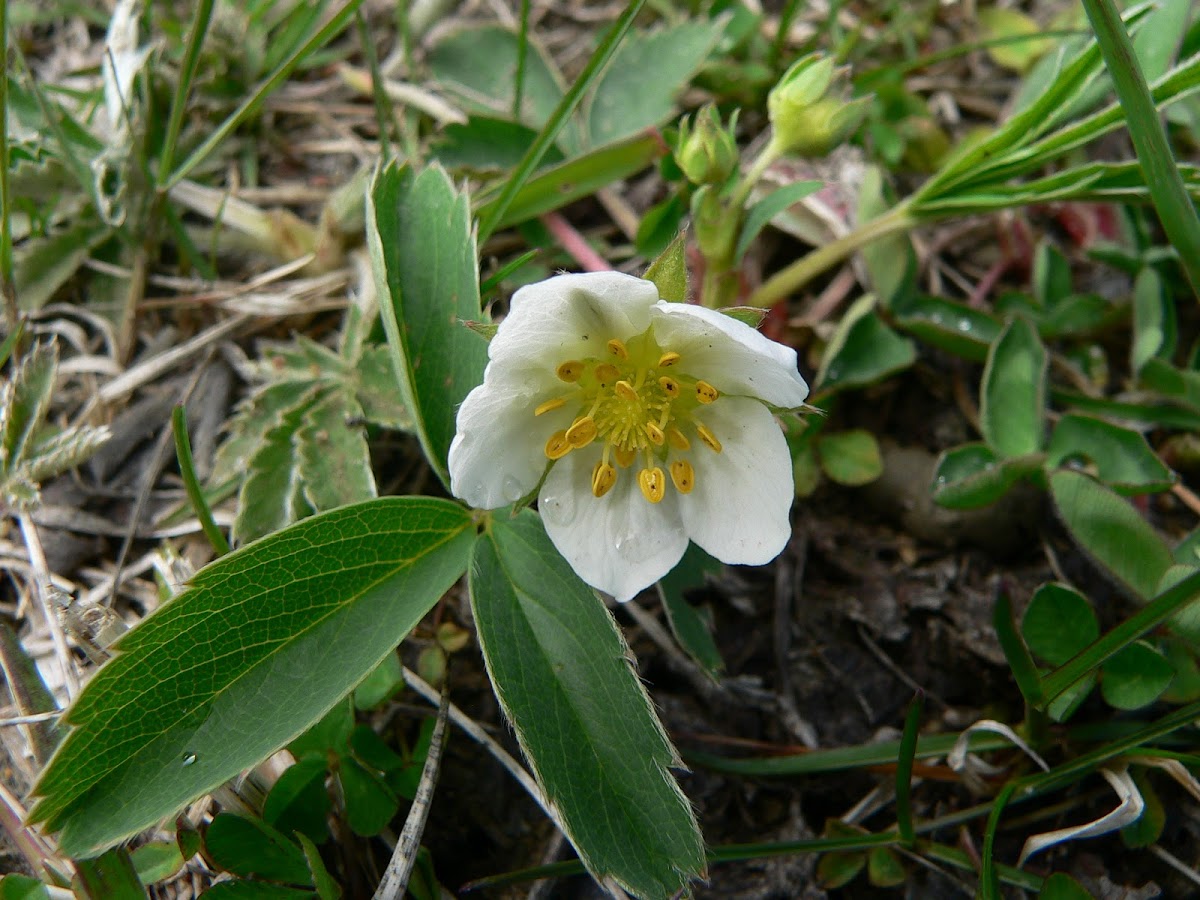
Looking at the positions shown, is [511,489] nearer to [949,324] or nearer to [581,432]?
[581,432]

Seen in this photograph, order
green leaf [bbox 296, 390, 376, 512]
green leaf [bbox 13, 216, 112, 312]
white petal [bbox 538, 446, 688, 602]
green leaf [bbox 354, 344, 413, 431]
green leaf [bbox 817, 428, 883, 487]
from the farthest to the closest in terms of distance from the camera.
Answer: green leaf [bbox 13, 216, 112, 312], green leaf [bbox 817, 428, 883, 487], green leaf [bbox 354, 344, 413, 431], green leaf [bbox 296, 390, 376, 512], white petal [bbox 538, 446, 688, 602]

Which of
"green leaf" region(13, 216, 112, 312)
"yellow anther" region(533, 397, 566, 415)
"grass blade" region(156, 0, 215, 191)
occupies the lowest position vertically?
"yellow anther" region(533, 397, 566, 415)

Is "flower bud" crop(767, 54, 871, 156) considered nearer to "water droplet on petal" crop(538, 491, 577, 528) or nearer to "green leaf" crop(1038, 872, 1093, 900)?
"water droplet on petal" crop(538, 491, 577, 528)

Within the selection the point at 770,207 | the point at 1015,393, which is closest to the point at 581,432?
the point at 770,207

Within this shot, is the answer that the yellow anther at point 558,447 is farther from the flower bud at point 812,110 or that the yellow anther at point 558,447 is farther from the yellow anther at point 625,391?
the flower bud at point 812,110

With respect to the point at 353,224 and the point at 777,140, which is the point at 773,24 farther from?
the point at 353,224

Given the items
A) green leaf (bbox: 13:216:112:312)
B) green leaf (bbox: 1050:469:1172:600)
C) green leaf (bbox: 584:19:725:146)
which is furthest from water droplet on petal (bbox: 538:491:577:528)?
green leaf (bbox: 13:216:112:312)

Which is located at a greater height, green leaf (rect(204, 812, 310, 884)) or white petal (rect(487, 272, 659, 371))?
white petal (rect(487, 272, 659, 371))
